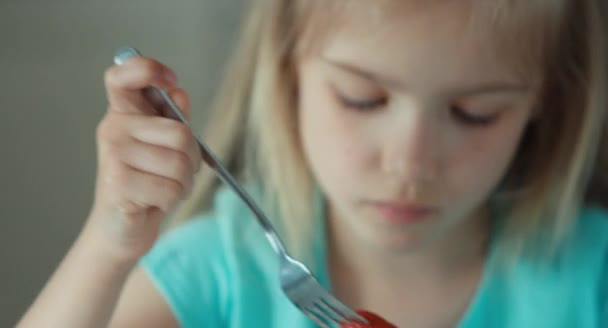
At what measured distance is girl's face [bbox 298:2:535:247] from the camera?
0.63m

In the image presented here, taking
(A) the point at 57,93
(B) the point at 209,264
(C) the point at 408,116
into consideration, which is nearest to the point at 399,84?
(C) the point at 408,116

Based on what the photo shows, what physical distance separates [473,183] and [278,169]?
0.19 metres

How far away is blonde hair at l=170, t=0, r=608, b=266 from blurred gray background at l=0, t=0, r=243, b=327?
119 millimetres

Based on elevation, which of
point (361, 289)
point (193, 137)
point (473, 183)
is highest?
point (193, 137)

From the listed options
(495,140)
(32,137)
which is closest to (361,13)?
(495,140)

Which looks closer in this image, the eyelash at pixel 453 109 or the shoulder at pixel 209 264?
the eyelash at pixel 453 109

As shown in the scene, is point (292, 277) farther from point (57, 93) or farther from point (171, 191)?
point (57, 93)

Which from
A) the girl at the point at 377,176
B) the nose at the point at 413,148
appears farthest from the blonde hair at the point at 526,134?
the nose at the point at 413,148

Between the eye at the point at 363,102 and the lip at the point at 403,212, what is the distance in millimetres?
79

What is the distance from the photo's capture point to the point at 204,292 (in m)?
0.78

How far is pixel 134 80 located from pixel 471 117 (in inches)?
10.2

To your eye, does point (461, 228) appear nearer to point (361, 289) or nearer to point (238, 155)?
point (361, 289)

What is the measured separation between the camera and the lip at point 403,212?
0.69 metres

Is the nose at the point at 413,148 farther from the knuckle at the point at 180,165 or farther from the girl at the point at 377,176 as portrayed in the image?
the knuckle at the point at 180,165
